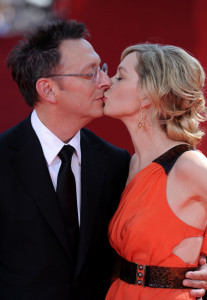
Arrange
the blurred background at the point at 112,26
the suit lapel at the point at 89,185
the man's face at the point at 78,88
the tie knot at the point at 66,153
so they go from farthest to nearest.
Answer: the blurred background at the point at 112,26
the man's face at the point at 78,88
the tie knot at the point at 66,153
the suit lapel at the point at 89,185

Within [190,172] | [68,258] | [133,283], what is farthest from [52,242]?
[190,172]

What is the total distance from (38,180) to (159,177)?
0.58m

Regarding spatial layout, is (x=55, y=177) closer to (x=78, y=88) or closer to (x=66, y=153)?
(x=66, y=153)

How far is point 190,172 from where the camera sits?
79.5 inches

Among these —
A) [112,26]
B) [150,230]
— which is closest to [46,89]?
[150,230]

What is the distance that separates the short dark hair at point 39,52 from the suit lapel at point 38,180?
0.39 m

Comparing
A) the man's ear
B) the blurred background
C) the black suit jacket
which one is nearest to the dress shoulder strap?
the black suit jacket

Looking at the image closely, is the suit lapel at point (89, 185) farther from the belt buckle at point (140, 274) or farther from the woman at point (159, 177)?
the belt buckle at point (140, 274)

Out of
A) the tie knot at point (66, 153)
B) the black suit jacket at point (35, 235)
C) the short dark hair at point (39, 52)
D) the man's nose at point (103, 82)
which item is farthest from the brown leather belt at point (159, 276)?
the short dark hair at point (39, 52)

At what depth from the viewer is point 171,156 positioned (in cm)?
Result: 217

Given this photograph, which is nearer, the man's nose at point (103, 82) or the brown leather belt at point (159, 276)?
Answer: the brown leather belt at point (159, 276)

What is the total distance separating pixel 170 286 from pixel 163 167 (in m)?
0.55

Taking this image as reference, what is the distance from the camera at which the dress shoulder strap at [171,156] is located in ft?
7.04

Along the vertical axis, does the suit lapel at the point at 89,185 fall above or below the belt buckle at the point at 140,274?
above
